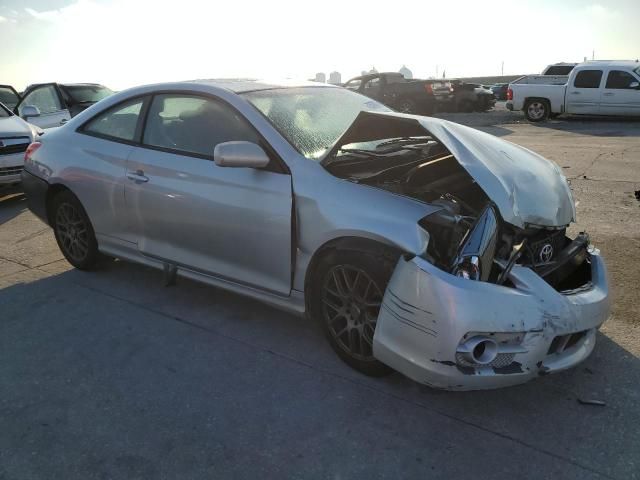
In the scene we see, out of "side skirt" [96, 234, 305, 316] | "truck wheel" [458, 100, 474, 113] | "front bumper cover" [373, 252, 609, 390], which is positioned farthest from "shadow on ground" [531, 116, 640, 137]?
"side skirt" [96, 234, 305, 316]

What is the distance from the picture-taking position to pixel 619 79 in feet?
53.5

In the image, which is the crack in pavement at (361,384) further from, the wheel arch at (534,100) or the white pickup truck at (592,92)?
the wheel arch at (534,100)

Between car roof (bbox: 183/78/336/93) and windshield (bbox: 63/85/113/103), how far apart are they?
9369 millimetres

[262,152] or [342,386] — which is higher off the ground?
[262,152]

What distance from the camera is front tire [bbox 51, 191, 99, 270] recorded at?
15.0 feet

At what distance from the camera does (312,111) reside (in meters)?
3.80

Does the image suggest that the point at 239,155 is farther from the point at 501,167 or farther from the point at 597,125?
the point at 597,125

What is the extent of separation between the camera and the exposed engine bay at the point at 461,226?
270 cm

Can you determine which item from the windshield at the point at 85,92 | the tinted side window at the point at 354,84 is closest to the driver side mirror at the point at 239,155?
the windshield at the point at 85,92

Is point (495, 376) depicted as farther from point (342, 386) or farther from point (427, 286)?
point (342, 386)

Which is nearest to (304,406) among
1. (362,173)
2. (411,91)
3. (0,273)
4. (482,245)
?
(482,245)

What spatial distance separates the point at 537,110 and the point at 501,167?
1678 cm

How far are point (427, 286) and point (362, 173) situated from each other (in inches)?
42.7

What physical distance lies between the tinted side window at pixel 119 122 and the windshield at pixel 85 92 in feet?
28.0
